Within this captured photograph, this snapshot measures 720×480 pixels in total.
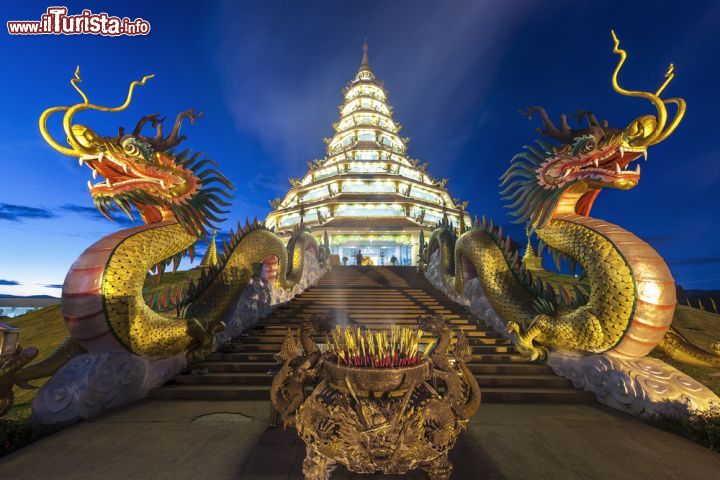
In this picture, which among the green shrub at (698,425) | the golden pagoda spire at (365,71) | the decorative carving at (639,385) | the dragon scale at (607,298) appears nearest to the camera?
the green shrub at (698,425)

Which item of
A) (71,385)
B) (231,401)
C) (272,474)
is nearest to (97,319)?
(71,385)

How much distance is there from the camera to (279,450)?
9.57 feet

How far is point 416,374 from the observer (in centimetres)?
221

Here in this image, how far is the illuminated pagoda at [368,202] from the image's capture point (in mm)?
20625

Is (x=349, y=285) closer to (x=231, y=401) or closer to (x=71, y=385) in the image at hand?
(x=231, y=401)

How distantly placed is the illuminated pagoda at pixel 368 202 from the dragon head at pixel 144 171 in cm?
1253

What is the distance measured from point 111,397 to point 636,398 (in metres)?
7.06

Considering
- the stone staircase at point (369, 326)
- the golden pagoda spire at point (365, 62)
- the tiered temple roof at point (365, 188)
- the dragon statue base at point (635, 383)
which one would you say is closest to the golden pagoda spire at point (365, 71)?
the golden pagoda spire at point (365, 62)

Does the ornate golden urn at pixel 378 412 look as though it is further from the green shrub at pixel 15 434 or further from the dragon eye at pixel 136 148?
the dragon eye at pixel 136 148

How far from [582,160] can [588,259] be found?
1710 mm

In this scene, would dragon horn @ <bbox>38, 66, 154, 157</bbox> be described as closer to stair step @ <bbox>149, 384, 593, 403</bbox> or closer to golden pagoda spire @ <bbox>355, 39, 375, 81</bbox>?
stair step @ <bbox>149, 384, 593, 403</bbox>

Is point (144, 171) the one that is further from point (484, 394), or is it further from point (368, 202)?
point (368, 202)

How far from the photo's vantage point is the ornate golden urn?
6.82 feet

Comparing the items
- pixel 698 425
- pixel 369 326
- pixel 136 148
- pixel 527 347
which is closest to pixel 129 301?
pixel 136 148
